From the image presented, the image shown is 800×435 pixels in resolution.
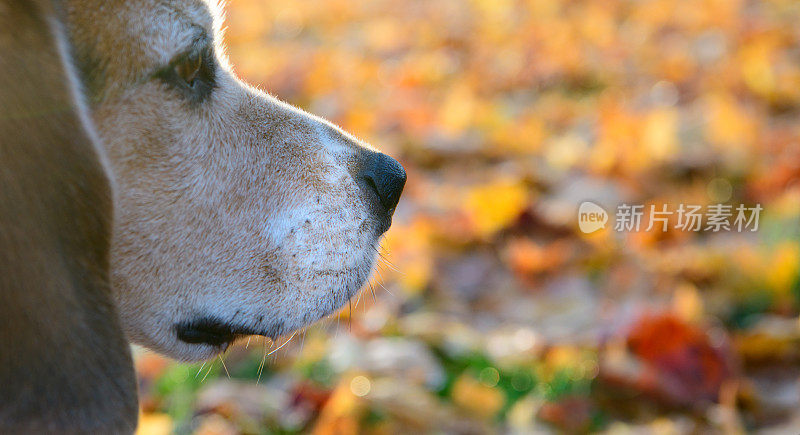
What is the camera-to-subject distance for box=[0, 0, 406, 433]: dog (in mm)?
1647

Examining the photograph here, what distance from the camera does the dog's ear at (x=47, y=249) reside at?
163 centimetres

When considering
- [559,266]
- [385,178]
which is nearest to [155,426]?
[385,178]

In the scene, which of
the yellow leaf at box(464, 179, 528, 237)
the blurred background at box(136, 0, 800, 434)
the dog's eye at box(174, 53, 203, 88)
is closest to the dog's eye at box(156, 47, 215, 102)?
the dog's eye at box(174, 53, 203, 88)

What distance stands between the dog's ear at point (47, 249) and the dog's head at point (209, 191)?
0.91 ft

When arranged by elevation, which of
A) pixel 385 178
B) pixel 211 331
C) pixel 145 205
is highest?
pixel 385 178

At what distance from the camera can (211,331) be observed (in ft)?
7.45

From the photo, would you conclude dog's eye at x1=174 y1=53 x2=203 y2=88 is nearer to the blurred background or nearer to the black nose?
the black nose

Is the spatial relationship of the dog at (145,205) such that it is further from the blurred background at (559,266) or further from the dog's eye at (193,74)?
the blurred background at (559,266)

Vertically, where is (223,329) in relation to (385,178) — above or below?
below

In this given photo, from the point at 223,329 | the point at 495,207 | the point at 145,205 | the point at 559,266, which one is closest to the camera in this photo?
the point at 145,205

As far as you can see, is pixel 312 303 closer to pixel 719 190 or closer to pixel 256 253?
pixel 256 253

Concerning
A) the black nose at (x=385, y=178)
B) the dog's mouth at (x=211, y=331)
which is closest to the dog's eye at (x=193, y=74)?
the black nose at (x=385, y=178)

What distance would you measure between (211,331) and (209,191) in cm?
38

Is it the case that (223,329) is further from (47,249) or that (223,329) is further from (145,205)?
(47,249)
